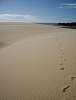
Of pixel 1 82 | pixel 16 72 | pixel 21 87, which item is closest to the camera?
pixel 21 87

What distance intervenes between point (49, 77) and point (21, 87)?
555 millimetres

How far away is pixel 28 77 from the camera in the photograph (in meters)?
2.92

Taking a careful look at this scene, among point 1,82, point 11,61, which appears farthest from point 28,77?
point 11,61

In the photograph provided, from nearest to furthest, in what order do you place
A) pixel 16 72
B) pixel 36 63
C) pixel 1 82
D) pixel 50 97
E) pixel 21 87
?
1. pixel 50 97
2. pixel 21 87
3. pixel 1 82
4. pixel 16 72
5. pixel 36 63

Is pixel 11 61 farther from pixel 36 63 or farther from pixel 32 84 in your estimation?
pixel 32 84

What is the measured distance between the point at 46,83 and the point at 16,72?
742 mm

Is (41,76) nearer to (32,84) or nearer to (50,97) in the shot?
(32,84)

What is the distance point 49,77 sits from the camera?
9.47ft

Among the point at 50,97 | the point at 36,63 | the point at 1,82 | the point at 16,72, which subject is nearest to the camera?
the point at 50,97

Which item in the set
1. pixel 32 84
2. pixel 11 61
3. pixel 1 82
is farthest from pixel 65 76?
pixel 11 61

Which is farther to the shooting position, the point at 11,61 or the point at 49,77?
the point at 11,61

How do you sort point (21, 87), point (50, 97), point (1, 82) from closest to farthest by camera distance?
point (50, 97) → point (21, 87) → point (1, 82)

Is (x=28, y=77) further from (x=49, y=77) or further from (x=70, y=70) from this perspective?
(x=70, y=70)

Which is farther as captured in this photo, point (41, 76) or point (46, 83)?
point (41, 76)
